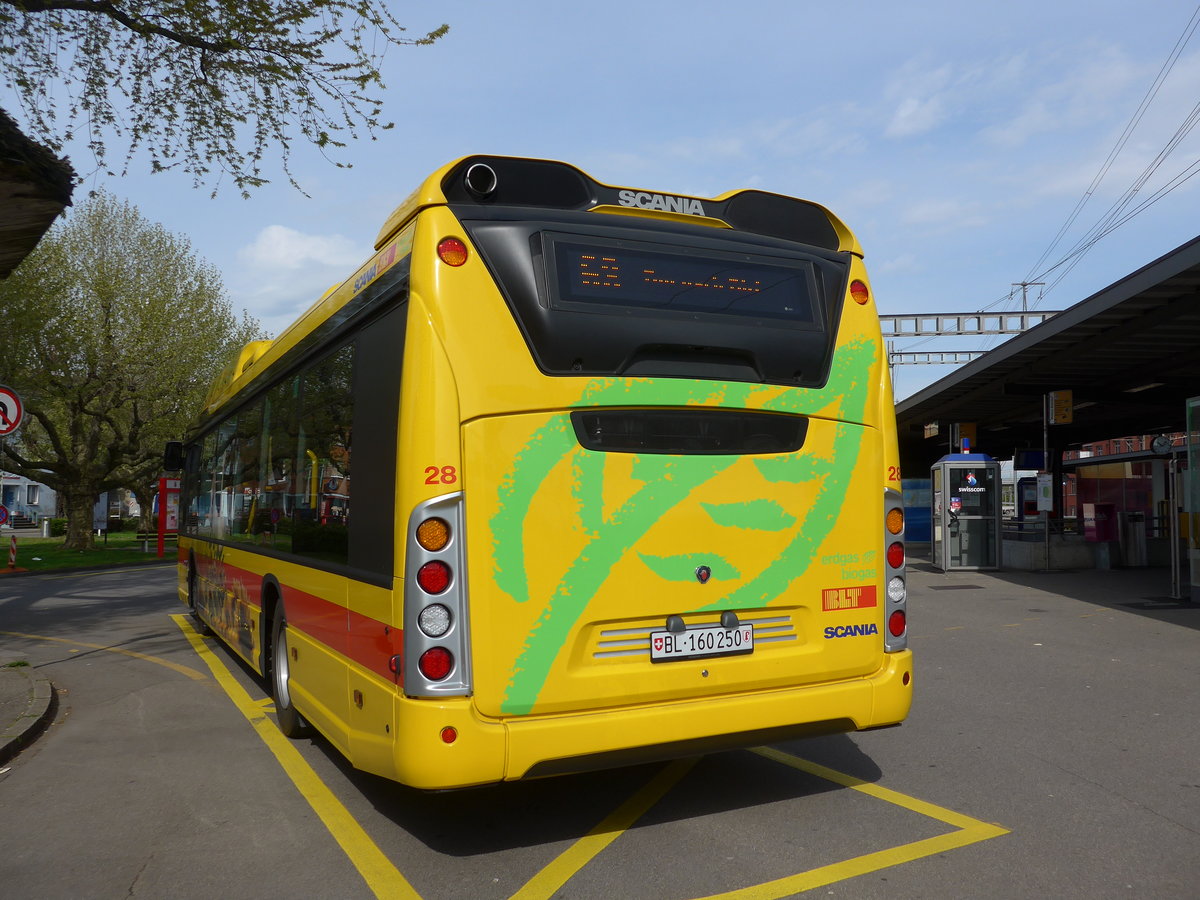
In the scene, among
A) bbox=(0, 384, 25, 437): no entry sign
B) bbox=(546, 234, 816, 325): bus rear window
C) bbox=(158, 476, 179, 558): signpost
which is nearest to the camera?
bbox=(546, 234, 816, 325): bus rear window

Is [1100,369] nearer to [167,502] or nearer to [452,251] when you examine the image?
[452,251]

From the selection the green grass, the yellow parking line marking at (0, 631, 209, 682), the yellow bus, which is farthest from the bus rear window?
the green grass

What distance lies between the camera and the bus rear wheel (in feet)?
22.2

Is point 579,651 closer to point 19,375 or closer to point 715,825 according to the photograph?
point 715,825

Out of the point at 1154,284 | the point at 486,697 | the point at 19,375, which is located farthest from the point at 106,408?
the point at 486,697

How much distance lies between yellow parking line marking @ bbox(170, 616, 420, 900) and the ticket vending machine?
1593 cm

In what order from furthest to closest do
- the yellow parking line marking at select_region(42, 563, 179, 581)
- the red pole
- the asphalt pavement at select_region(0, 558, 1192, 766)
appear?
the red pole < the yellow parking line marking at select_region(42, 563, 179, 581) < the asphalt pavement at select_region(0, 558, 1192, 766)

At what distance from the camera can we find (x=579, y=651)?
14.5 ft

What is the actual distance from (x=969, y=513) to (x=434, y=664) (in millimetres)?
18861

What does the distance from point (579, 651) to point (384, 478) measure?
1.16 metres

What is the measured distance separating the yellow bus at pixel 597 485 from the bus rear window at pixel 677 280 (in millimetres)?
13

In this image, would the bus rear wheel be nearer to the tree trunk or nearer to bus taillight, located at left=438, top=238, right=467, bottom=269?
bus taillight, located at left=438, top=238, right=467, bottom=269

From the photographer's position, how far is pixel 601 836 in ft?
15.4

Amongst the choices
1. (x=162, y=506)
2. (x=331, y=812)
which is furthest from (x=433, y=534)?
(x=162, y=506)
